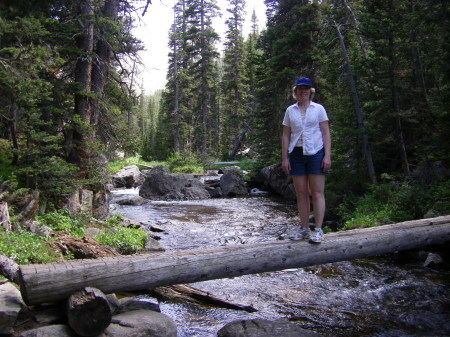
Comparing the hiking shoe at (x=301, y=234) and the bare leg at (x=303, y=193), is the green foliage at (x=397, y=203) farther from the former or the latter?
the bare leg at (x=303, y=193)

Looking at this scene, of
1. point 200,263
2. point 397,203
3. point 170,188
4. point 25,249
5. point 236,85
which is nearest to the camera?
point 200,263

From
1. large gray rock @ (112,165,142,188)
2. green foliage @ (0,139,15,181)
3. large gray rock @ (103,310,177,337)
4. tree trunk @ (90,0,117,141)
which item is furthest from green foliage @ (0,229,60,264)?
large gray rock @ (112,165,142,188)

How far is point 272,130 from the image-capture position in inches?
1054

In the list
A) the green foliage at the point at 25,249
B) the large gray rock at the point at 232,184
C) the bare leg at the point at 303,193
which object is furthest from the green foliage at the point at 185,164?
the bare leg at the point at 303,193

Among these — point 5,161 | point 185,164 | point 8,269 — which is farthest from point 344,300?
point 185,164

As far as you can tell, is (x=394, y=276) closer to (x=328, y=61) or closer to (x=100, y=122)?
(x=100, y=122)

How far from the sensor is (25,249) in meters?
6.02

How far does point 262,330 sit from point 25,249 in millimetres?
4266

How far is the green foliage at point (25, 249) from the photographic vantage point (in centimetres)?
568

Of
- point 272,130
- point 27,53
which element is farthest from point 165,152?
point 27,53

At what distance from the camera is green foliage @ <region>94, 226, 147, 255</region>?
856 centimetres

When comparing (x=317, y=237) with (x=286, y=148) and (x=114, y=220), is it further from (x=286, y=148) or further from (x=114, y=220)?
(x=114, y=220)

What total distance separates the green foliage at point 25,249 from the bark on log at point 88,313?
2.54 m

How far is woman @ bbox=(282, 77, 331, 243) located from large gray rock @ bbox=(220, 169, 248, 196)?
17.9 meters
